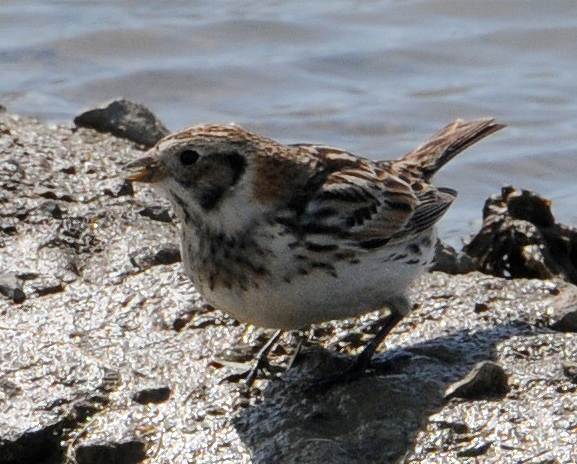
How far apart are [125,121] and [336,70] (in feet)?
10.7

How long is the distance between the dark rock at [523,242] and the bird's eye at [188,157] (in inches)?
85.8

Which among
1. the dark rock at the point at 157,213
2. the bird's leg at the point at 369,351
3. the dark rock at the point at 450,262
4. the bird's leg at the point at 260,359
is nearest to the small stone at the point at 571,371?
the bird's leg at the point at 369,351

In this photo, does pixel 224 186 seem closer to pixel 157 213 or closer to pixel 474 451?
pixel 474 451

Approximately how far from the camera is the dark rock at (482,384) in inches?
204

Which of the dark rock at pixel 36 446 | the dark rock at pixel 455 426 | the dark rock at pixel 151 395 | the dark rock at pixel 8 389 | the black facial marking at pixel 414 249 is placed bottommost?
the dark rock at pixel 36 446

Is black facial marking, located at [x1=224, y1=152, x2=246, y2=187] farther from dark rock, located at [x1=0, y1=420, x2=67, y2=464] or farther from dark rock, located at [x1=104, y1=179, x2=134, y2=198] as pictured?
dark rock, located at [x1=104, y1=179, x2=134, y2=198]

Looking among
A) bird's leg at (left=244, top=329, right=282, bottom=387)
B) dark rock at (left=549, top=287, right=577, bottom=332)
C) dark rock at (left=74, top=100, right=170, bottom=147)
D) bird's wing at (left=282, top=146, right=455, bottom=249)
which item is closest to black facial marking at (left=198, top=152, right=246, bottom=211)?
bird's wing at (left=282, top=146, right=455, bottom=249)

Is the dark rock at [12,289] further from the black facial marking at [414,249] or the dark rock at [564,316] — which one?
the dark rock at [564,316]

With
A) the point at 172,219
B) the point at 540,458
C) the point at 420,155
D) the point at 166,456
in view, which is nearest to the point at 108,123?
the point at 172,219

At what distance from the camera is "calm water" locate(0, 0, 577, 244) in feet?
32.9

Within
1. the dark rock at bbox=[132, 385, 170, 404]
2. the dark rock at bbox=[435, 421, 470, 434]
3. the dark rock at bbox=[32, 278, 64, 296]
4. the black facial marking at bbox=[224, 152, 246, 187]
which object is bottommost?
the dark rock at bbox=[132, 385, 170, 404]

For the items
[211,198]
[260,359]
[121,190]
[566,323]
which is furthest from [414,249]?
[121,190]

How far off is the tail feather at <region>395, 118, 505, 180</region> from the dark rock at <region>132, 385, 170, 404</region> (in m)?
1.80

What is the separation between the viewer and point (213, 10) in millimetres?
12141
